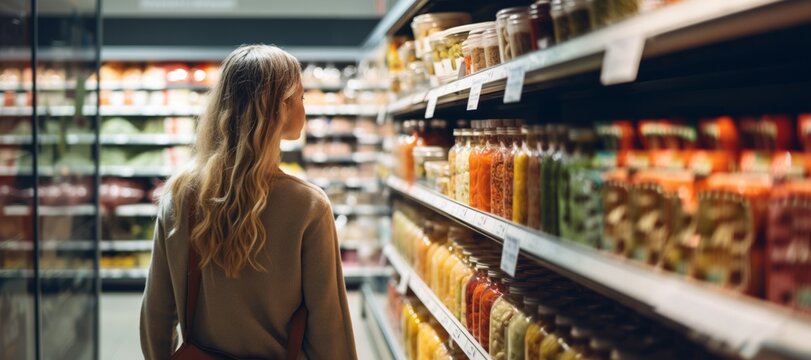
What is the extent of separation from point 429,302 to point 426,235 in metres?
0.52

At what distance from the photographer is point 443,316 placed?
2.74 metres

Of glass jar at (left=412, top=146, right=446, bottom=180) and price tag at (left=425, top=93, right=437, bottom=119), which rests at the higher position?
price tag at (left=425, top=93, right=437, bottom=119)

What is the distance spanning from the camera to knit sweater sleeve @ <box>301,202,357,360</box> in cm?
202

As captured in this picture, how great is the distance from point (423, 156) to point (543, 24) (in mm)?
1633

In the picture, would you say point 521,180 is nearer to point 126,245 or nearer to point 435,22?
point 435,22

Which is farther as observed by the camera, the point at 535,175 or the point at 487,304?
the point at 487,304

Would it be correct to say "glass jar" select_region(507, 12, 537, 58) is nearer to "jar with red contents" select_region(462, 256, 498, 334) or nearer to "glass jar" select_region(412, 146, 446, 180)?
"jar with red contents" select_region(462, 256, 498, 334)

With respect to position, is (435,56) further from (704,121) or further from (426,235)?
(704,121)

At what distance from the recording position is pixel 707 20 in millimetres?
985

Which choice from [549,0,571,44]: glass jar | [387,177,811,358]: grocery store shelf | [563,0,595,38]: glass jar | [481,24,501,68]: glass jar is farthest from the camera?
[481,24,501,68]: glass jar

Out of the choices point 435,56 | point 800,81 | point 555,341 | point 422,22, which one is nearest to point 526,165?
point 555,341

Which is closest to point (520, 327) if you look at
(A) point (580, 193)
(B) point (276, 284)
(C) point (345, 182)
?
(A) point (580, 193)

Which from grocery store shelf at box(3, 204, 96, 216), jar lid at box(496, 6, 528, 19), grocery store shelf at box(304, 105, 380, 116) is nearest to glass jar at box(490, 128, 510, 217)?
jar lid at box(496, 6, 528, 19)

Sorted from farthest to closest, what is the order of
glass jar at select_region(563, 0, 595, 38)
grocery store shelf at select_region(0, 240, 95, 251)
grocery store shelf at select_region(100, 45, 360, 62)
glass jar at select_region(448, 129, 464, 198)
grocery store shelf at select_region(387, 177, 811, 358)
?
grocery store shelf at select_region(100, 45, 360, 62) → grocery store shelf at select_region(0, 240, 95, 251) → glass jar at select_region(448, 129, 464, 198) → glass jar at select_region(563, 0, 595, 38) → grocery store shelf at select_region(387, 177, 811, 358)
